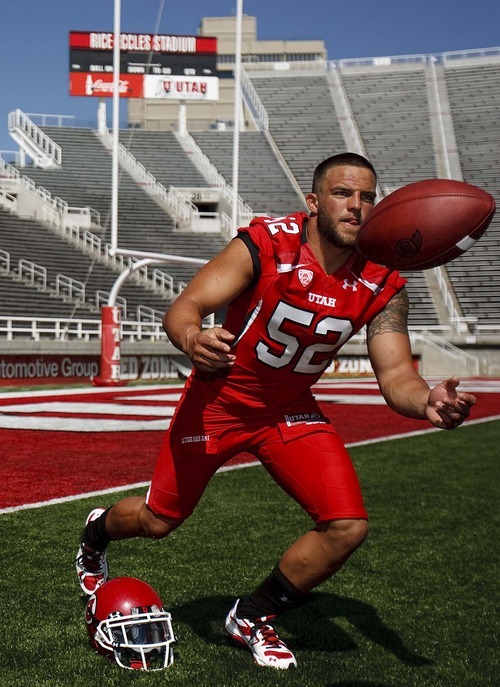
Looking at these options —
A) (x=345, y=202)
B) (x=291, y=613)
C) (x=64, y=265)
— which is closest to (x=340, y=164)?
(x=345, y=202)

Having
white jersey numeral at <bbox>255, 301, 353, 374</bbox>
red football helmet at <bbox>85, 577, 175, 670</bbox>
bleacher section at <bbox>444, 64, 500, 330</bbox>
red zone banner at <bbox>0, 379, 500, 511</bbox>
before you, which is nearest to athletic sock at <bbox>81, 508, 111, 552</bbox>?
red football helmet at <bbox>85, 577, 175, 670</bbox>

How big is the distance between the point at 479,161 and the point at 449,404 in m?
36.1

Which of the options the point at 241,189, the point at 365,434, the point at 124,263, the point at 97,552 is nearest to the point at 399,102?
the point at 241,189

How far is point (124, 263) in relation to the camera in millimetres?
28906

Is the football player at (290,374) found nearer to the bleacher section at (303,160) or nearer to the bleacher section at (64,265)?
the bleacher section at (64,265)

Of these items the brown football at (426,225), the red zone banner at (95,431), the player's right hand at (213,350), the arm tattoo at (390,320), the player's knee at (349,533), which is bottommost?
the red zone banner at (95,431)

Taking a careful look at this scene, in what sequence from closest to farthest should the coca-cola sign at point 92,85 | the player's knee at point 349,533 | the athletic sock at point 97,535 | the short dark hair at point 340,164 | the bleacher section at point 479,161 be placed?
the player's knee at point 349,533, the short dark hair at point 340,164, the athletic sock at point 97,535, the bleacher section at point 479,161, the coca-cola sign at point 92,85

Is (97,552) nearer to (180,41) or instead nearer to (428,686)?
(428,686)

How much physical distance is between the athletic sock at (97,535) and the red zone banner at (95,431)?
2053mm

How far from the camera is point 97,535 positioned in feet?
12.4

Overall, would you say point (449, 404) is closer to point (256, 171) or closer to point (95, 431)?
point (95, 431)

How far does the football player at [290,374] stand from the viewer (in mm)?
3223

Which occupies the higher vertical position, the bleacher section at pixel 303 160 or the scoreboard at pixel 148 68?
the scoreboard at pixel 148 68

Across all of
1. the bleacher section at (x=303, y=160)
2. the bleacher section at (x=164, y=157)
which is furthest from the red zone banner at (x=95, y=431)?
the bleacher section at (x=164, y=157)
